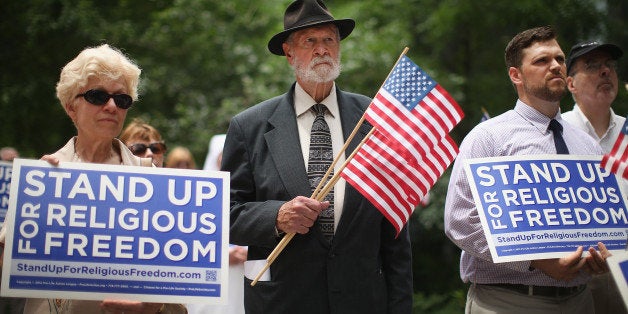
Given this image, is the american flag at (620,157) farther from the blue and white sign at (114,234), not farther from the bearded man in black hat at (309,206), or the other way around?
the blue and white sign at (114,234)

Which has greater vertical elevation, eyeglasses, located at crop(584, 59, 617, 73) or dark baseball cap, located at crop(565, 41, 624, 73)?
dark baseball cap, located at crop(565, 41, 624, 73)

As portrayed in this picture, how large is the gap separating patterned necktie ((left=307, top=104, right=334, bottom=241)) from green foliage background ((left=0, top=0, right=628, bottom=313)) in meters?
4.24

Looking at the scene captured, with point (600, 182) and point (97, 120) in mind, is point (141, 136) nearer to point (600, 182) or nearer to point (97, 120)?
point (97, 120)

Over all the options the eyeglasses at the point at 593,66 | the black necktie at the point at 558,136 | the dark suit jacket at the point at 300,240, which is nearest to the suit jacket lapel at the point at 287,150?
the dark suit jacket at the point at 300,240

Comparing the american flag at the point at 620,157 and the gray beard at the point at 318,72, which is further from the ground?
the gray beard at the point at 318,72

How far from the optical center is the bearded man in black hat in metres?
4.45

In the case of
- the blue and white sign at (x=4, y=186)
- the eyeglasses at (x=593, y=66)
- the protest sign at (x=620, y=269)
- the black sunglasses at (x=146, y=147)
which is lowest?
the protest sign at (x=620, y=269)

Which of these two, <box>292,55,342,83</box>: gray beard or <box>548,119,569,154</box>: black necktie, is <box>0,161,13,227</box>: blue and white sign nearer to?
<box>292,55,342,83</box>: gray beard

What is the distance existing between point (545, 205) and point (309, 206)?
50.8 inches

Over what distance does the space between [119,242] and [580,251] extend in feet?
7.72

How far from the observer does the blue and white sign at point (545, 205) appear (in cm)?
432

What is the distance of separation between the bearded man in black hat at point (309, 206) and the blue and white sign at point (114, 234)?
528 millimetres

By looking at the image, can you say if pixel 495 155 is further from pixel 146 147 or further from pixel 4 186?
Result: pixel 4 186

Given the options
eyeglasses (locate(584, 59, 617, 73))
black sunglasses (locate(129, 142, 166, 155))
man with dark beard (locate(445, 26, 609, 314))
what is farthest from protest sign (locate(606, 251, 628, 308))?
black sunglasses (locate(129, 142, 166, 155))
